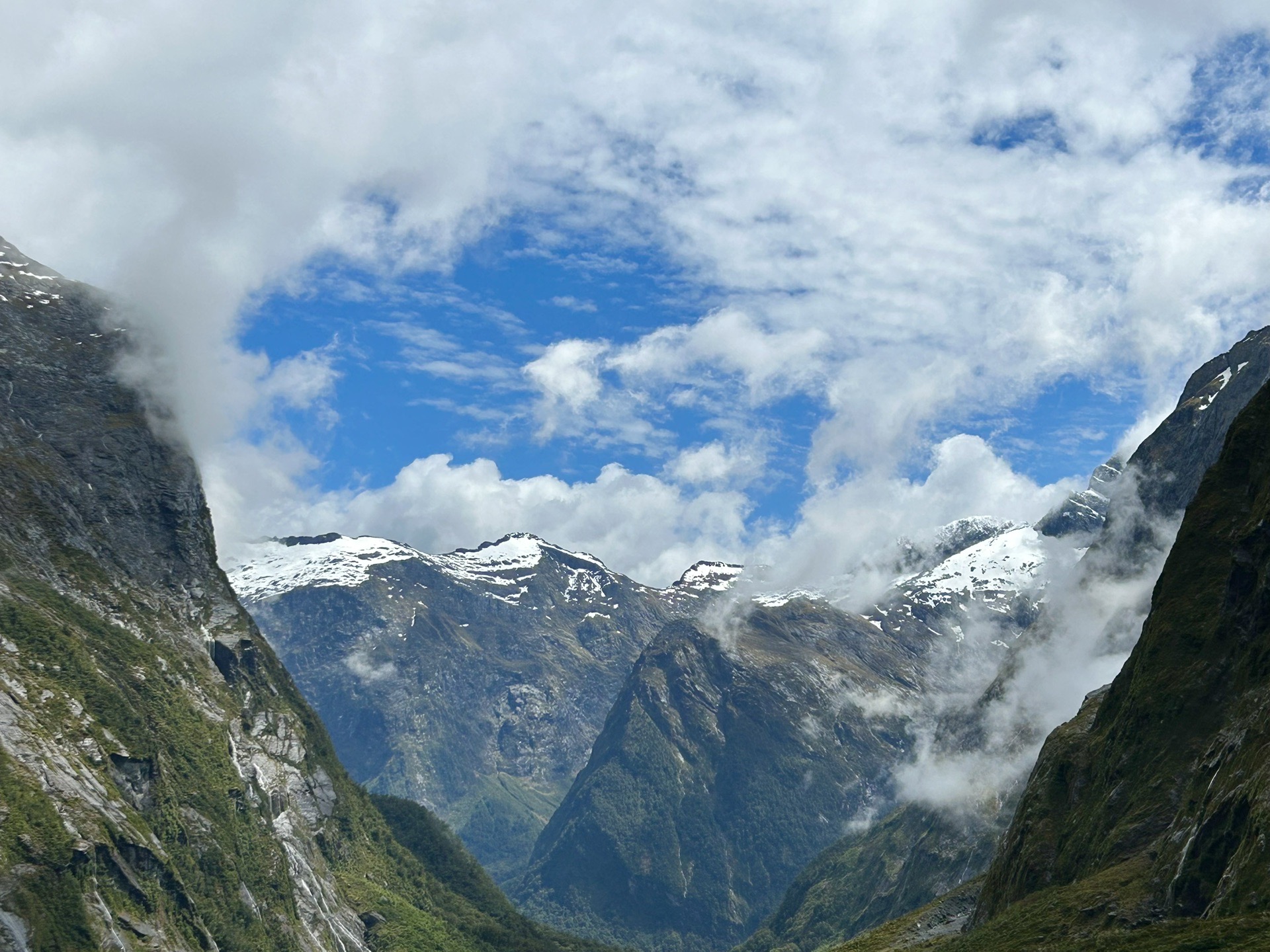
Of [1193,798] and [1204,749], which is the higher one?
[1204,749]

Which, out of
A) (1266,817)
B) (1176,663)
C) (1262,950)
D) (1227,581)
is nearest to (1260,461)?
(1227,581)

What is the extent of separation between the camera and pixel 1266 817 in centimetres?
12694

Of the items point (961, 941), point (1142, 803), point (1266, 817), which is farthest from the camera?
point (961, 941)

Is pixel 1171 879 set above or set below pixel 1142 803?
Answer: below

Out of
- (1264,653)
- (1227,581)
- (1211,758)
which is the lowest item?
(1211,758)

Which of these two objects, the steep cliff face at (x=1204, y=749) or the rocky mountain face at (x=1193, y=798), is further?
the steep cliff face at (x=1204, y=749)

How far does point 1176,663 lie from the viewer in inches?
7662

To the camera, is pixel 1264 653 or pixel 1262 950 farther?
pixel 1264 653

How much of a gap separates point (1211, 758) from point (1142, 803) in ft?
67.9

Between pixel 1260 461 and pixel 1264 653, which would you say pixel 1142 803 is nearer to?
pixel 1264 653

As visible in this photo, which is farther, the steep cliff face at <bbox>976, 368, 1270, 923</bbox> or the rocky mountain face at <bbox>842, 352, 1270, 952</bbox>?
the steep cliff face at <bbox>976, 368, 1270, 923</bbox>

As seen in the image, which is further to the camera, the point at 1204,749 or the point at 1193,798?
the point at 1204,749

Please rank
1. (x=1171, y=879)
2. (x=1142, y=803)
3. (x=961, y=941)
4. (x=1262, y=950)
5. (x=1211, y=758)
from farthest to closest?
1. (x=961, y=941)
2. (x=1142, y=803)
3. (x=1211, y=758)
4. (x=1171, y=879)
5. (x=1262, y=950)

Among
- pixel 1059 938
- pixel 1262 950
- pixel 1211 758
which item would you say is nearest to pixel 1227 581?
pixel 1211 758
